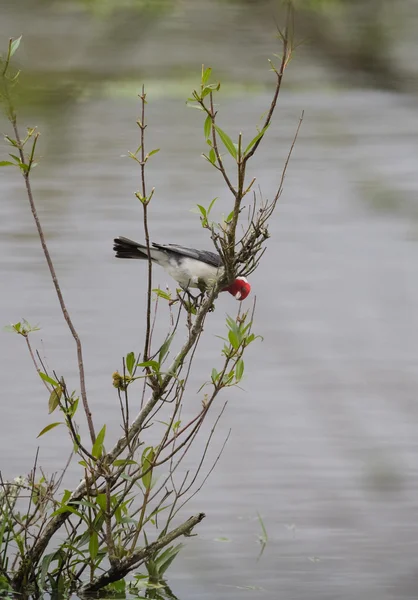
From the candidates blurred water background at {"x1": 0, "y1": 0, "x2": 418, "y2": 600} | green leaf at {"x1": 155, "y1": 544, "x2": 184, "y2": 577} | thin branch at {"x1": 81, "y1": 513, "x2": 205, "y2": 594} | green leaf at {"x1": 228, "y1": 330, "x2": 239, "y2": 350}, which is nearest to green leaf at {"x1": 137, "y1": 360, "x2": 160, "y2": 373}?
green leaf at {"x1": 228, "y1": 330, "x2": 239, "y2": 350}

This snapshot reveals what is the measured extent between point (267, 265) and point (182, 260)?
197 cm

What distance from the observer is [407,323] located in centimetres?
409

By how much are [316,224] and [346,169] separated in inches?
149

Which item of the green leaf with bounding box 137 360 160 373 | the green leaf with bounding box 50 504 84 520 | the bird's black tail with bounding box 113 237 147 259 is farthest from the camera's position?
the bird's black tail with bounding box 113 237 147 259

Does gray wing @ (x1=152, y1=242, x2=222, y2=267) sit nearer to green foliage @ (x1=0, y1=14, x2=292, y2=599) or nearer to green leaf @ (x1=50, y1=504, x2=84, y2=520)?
green foliage @ (x1=0, y1=14, x2=292, y2=599)

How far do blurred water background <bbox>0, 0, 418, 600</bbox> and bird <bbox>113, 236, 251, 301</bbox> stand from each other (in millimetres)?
194

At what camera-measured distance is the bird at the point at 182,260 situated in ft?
7.90

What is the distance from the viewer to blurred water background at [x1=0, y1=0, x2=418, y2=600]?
3.08 ft

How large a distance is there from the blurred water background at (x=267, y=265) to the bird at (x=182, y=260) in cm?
19

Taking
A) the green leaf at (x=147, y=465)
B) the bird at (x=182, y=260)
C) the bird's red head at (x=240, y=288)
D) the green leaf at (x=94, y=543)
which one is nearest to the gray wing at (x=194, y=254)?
the bird at (x=182, y=260)

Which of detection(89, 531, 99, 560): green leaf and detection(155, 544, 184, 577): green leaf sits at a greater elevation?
detection(89, 531, 99, 560): green leaf

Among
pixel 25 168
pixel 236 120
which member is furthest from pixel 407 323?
pixel 25 168

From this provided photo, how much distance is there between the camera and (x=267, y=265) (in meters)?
4.49

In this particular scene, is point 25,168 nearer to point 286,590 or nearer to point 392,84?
point 392,84
